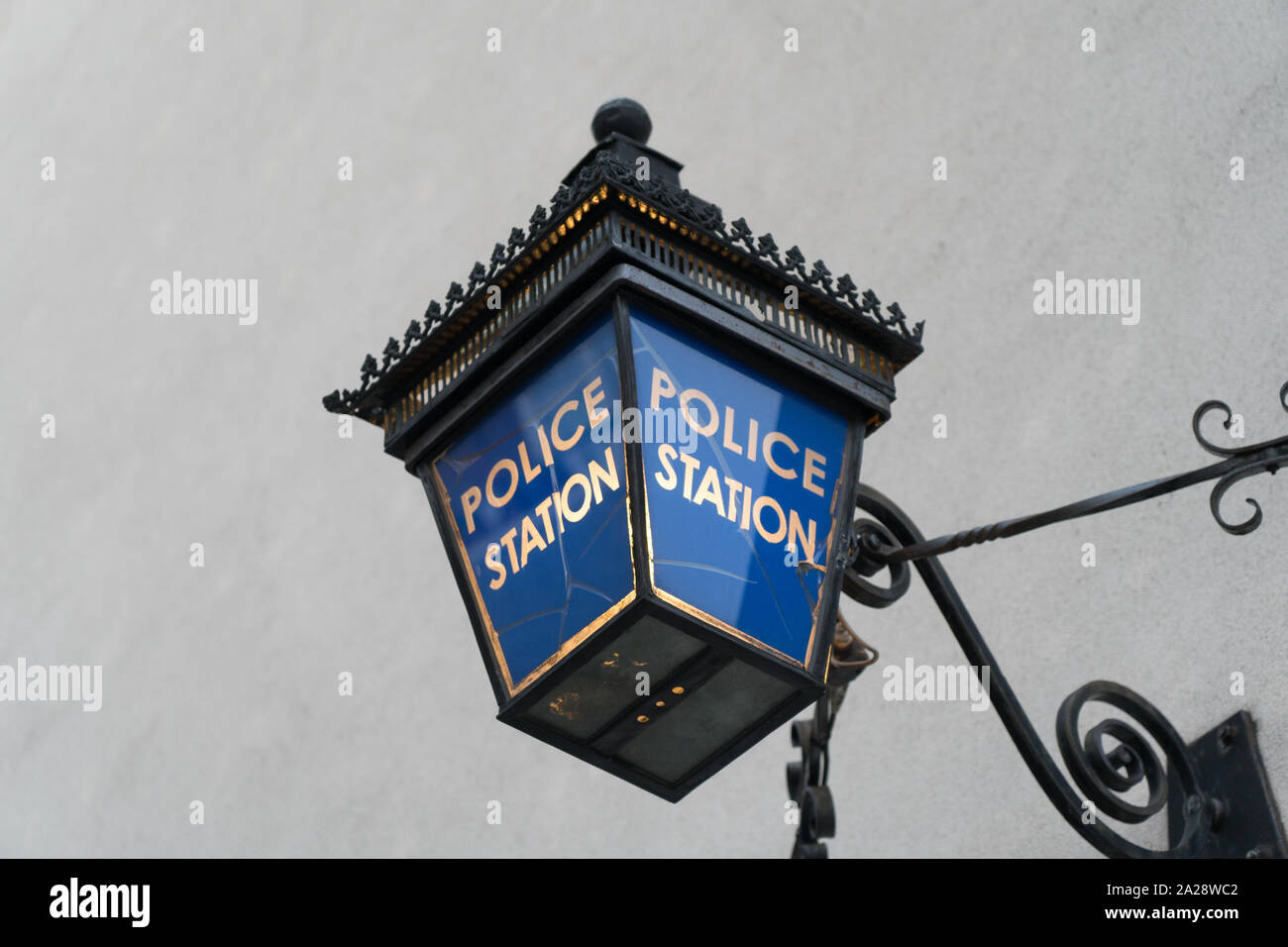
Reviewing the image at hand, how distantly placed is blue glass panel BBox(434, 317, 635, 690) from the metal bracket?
1126 mm

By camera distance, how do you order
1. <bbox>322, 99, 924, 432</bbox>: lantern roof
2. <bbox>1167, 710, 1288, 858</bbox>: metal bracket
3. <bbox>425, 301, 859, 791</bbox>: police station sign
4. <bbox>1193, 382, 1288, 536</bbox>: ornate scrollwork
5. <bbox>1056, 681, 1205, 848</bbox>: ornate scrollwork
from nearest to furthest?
1. <bbox>425, 301, 859, 791</bbox>: police station sign
2. <bbox>1193, 382, 1288, 536</bbox>: ornate scrollwork
3. <bbox>322, 99, 924, 432</bbox>: lantern roof
4. <bbox>1056, 681, 1205, 848</bbox>: ornate scrollwork
5. <bbox>1167, 710, 1288, 858</bbox>: metal bracket

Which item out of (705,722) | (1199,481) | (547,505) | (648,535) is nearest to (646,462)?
(648,535)

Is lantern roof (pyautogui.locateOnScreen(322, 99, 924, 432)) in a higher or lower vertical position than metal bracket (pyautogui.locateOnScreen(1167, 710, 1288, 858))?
higher

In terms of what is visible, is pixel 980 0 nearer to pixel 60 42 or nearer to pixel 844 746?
pixel 844 746

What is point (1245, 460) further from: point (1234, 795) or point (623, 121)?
point (623, 121)

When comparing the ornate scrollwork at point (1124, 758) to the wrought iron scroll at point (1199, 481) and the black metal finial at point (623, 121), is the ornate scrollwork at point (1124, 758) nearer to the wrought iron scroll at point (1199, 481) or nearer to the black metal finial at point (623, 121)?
the wrought iron scroll at point (1199, 481)

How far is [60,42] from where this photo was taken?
8328mm

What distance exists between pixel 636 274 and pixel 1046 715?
5.14 feet

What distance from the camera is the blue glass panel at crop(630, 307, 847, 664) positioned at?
7.53 feet

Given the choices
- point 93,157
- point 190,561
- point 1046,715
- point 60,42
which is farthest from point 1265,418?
point 60,42

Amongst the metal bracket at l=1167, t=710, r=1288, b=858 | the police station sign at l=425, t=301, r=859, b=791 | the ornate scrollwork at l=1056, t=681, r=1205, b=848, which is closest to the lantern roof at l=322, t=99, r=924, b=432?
the police station sign at l=425, t=301, r=859, b=791

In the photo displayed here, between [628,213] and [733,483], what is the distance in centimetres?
41

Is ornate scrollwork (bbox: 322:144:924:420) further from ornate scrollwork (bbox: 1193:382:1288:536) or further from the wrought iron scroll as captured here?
ornate scrollwork (bbox: 1193:382:1288:536)
